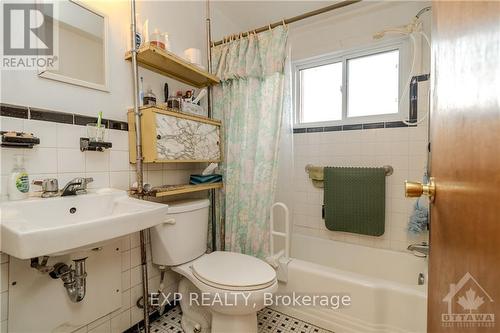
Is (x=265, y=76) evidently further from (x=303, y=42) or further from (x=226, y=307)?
(x=226, y=307)

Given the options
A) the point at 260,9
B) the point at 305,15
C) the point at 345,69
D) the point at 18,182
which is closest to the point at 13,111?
the point at 18,182

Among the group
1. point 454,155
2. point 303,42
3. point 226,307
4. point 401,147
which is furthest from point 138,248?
point 303,42

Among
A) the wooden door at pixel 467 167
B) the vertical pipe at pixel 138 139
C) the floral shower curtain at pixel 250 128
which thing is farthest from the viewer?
the floral shower curtain at pixel 250 128

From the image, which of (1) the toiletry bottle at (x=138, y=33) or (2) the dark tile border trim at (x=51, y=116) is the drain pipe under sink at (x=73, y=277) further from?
(1) the toiletry bottle at (x=138, y=33)

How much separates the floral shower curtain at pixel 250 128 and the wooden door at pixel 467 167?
1085mm

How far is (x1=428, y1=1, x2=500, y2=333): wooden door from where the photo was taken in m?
0.26

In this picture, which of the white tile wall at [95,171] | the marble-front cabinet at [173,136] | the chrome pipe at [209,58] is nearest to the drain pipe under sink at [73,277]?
the white tile wall at [95,171]

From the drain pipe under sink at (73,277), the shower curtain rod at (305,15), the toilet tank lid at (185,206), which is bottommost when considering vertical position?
the drain pipe under sink at (73,277)

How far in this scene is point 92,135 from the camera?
1.16m

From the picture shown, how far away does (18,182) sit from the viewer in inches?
35.8

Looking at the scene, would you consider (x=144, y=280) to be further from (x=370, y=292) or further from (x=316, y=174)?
(x=316, y=174)

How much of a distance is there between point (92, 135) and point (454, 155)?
1.35 meters

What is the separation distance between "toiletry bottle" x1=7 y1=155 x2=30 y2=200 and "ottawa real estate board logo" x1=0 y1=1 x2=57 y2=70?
0.38m

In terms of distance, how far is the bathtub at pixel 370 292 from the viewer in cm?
123
